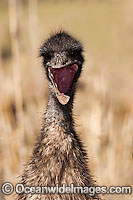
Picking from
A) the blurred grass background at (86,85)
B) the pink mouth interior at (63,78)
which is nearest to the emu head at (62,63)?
the pink mouth interior at (63,78)

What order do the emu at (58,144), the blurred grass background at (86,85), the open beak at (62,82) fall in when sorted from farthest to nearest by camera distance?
the blurred grass background at (86,85) → the emu at (58,144) → the open beak at (62,82)

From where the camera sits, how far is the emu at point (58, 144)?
247cm

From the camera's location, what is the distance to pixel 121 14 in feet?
37.1

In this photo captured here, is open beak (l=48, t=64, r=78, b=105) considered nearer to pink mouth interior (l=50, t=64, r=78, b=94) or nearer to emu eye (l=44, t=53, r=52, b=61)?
pink mouth interior (l=50, t=64, r=78, b=94)

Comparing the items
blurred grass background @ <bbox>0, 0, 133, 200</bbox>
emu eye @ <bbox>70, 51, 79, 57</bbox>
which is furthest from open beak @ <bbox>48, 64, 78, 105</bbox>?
blurred grass background @ <bbox>0, 0, 133, 200</bbox>

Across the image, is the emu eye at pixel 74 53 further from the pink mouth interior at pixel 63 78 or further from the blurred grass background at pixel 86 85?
the blurred grass background at pixel 86 85

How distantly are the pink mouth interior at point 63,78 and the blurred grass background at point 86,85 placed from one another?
0.43 metres

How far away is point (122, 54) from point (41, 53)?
7.52 meters

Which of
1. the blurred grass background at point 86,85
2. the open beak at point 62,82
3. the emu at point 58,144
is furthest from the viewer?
the blurred grass background at point 86,85

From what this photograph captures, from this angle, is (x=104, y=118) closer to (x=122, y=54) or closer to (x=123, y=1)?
(x=122, y=54)

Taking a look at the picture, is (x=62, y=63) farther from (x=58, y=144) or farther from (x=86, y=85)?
(x=86, y=85)

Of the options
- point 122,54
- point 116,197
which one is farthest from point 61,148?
point 122,54

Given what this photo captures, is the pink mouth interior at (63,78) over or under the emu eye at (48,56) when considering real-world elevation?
under

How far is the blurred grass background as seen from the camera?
12.6ft
